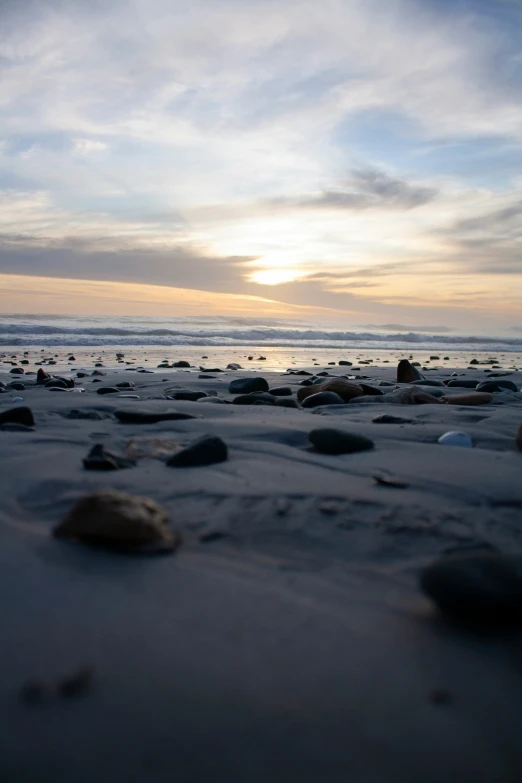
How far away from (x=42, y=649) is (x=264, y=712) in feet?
1.18

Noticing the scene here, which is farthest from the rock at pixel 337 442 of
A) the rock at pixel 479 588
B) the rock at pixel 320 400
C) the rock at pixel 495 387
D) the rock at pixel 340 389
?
the rock at pixel 495 387

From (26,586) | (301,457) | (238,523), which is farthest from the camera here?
(301,457)

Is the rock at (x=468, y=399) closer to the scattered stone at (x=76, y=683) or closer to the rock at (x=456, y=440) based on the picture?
the rock at (x=456, y=440)

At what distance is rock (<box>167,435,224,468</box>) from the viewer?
1975mm

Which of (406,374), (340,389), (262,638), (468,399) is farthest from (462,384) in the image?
(262,638)

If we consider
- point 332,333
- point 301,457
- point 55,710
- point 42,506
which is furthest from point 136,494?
point 332,333

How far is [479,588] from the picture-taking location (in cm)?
97

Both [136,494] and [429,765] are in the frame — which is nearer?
[429,765]

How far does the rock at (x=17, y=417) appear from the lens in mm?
2816

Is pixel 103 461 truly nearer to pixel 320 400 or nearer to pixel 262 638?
pixel 262 638

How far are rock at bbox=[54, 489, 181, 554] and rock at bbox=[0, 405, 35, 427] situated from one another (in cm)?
164

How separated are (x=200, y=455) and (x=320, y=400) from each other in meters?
2.09

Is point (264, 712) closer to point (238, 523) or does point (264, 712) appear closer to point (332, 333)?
→ point (238, 523)

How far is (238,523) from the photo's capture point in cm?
144
